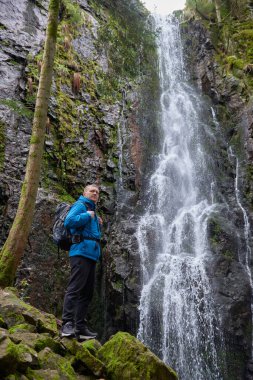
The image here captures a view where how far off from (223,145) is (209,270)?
6576 millimetres

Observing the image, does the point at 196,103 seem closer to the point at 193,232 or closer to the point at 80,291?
the point at 193,232

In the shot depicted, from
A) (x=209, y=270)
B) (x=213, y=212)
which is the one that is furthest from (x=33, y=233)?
(x=213, y=212)

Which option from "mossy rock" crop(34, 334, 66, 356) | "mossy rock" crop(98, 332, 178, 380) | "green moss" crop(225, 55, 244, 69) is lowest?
"mossy rock" crop(98, 332, 178, 380)

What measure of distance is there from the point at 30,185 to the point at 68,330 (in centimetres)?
266

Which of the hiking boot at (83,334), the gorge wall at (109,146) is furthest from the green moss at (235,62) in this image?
the hiking boot at (83,334)

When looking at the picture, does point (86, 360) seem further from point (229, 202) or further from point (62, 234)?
point (229, 202)

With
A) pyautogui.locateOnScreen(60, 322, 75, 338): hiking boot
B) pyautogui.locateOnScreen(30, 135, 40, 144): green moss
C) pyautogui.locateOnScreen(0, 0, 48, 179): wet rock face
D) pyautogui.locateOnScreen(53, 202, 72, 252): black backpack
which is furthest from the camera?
pyautogui.locateOnScreen(0, 0, 48, 179): wet rock face

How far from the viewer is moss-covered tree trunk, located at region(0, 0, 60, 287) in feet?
18.6

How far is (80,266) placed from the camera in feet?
14.9

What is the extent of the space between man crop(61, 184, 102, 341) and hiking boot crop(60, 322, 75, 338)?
5 centimetres

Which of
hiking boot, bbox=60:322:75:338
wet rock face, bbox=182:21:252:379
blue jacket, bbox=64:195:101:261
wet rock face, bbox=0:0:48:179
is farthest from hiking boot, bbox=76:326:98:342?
wet rock face, bbox=182:21:252:379

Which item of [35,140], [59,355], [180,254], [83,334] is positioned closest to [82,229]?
[83,334]

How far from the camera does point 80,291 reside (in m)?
4.52

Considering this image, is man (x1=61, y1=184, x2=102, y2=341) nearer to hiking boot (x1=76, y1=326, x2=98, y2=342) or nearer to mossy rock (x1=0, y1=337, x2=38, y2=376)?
hiking boot (x1=76, y1=326, x2=98, y2=342)
